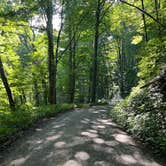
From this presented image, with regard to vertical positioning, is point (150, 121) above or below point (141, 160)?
above

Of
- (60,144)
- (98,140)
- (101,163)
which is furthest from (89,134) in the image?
(101,163)

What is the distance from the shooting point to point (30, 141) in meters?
6.54

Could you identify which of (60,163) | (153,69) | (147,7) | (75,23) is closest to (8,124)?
(60,163)

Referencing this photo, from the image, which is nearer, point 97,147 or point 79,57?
point 97,147

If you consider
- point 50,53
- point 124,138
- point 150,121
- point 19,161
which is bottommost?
point 19,161

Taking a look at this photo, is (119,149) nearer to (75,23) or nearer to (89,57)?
(75,23)

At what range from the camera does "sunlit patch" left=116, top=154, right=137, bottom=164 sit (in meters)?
4.62

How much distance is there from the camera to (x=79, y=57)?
80.9 feet

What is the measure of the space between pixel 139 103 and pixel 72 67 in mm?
16522

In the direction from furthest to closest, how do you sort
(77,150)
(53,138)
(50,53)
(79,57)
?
(79,57), (50,53), (53,138), (77,150)

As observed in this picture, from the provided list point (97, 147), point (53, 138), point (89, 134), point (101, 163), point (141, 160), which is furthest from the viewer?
point (89, 134)

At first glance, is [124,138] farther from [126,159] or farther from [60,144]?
[60,144]

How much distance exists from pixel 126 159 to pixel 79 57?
2044 centimetres

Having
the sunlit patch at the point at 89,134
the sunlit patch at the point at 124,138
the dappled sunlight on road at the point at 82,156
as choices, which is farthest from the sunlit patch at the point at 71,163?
the sunlit patch at the point at 89,134
